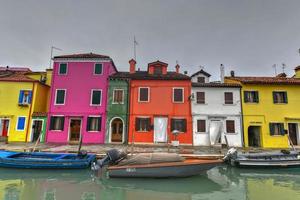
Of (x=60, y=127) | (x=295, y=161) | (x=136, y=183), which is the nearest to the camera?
(x=136, y=183)

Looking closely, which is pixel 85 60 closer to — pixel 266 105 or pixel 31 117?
pixel 31 117

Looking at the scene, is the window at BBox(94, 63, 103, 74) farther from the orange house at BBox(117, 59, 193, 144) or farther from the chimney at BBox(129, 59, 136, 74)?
the chimney at BBox(129, 59, 136, 74)

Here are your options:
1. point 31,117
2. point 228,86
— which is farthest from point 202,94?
point 31,117

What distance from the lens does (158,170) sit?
1034cm

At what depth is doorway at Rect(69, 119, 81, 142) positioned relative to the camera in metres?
20.1

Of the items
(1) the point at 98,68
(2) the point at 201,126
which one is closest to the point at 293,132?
(2) the point at 201,126

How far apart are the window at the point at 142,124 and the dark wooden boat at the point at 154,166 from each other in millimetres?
8891

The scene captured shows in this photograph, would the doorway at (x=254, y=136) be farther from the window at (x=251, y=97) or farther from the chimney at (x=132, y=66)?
the chimney at (x=132, y=66)

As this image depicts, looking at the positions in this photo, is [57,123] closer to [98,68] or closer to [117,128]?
[117,128]

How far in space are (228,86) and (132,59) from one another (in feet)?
34.0

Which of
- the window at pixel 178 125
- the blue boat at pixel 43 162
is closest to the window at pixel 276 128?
the window at pixel 178 125

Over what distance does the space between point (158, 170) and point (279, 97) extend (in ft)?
50.1

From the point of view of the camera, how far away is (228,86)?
19203mm

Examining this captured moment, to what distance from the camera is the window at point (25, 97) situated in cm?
2025
